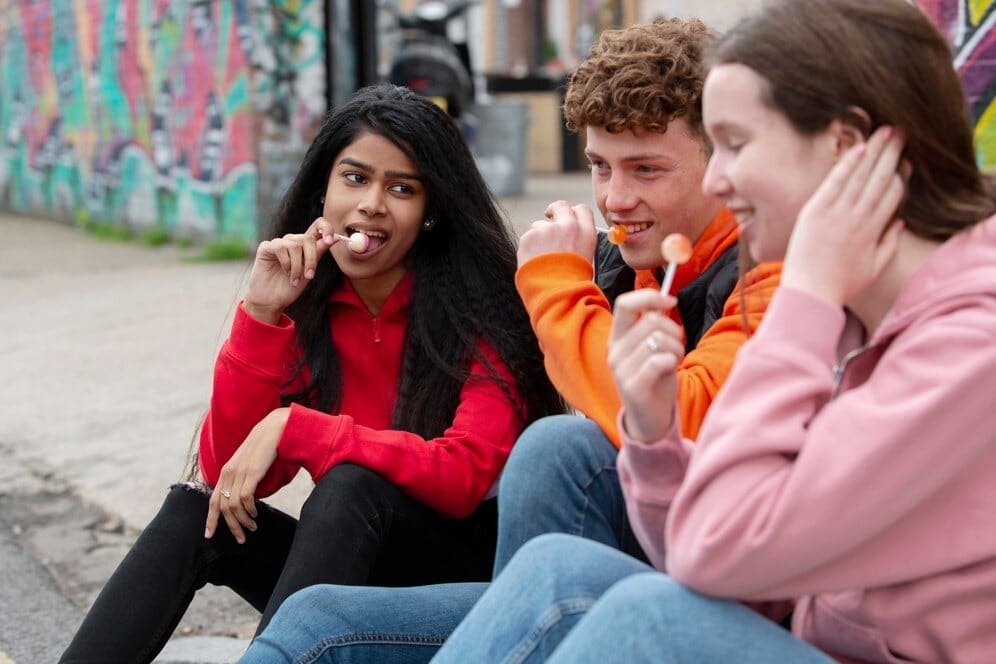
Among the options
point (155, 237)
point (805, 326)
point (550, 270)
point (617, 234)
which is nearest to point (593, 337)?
point (550, 270)

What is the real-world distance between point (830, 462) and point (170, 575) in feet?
4.73

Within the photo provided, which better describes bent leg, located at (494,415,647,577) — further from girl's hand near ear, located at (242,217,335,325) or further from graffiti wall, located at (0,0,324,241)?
graffiti wall, located at (0,0,324,241)

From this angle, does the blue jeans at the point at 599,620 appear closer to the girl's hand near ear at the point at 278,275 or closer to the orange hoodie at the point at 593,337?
the orange hoodie at the point at 593,337

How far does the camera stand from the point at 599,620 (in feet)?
4.85

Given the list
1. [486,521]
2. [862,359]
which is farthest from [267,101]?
[862,359]

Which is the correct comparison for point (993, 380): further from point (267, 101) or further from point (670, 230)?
point (267, 101)

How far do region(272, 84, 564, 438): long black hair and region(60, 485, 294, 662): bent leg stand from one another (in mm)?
361

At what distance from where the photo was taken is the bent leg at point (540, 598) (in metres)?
1.64

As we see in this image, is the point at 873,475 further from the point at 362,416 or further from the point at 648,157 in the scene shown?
the point at 362,416

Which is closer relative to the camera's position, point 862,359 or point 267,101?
point 862,359

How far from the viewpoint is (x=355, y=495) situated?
91.1 inches

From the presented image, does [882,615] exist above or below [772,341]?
below

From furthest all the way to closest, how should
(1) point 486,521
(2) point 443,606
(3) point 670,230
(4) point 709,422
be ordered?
(1) point 486,521 → (3) point 670,230 → (2) point 443,606 → (4) point 709,422

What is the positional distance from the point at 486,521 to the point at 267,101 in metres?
7.64
